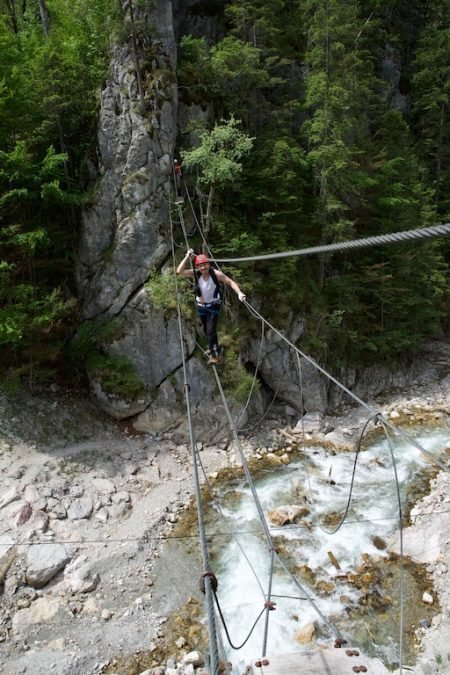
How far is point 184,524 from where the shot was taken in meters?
Result: 10.5

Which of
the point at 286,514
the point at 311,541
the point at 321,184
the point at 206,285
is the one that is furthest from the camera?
the point at 321,184

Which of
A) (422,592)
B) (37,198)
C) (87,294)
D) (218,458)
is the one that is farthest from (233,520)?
(37,198)

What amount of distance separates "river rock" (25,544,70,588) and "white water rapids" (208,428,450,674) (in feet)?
11.0

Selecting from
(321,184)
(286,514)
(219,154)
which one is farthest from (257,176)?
(286,514)

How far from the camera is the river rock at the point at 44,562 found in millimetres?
8664

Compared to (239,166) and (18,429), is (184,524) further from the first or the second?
(239,166)

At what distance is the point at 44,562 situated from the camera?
8.93 metres

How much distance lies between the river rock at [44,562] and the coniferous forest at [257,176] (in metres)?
4.66

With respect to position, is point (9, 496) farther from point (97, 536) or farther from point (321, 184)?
point (321, 184)

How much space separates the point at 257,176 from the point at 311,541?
11.3 metres

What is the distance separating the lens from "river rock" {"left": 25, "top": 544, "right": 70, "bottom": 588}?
8.66 meters

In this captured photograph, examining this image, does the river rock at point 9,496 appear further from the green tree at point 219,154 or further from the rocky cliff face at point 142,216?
the green tree at point 219,154

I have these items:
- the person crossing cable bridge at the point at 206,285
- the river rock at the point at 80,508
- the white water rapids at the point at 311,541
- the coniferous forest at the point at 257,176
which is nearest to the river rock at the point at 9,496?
the river rock at the point at 80,508

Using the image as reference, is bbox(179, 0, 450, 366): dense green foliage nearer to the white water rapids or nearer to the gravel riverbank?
the white water rapids
